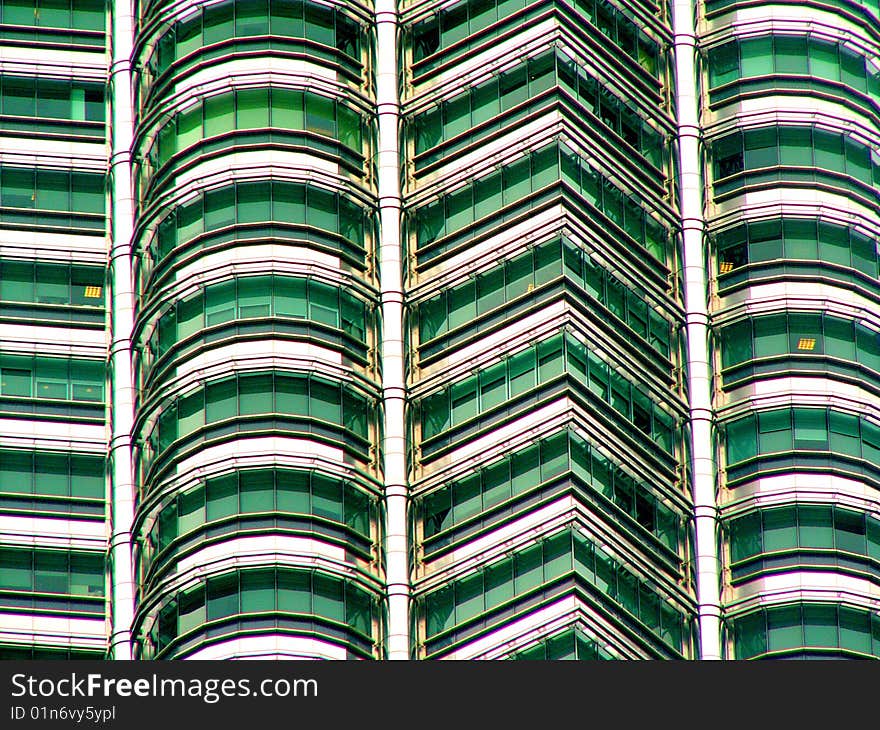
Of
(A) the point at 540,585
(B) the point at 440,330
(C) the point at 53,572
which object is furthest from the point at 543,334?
(C) the point at 53,572

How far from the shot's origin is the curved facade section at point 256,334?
12669 cm

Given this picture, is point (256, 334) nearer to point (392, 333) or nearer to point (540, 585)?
point (392, 333)

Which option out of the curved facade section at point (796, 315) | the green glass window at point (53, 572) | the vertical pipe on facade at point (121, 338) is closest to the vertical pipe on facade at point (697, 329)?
the curved facade section at point (796, 315)

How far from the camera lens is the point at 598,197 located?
134000 millimetres

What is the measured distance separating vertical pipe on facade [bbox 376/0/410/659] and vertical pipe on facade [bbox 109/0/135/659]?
10058 mm

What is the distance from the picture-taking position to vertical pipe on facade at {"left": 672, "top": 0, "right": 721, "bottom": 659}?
130 meters

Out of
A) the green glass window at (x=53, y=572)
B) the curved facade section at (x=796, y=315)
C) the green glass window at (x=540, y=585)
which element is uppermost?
the curved facade section at (x=796, y=315)

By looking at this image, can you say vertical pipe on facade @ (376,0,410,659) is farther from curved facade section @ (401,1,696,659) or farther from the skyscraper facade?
curved facade section @ (401,1,696,659)

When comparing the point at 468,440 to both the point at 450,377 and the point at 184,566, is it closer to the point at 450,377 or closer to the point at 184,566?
the point at 450,377

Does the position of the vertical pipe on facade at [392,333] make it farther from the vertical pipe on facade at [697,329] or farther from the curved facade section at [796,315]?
the curved facade section at [796,315]

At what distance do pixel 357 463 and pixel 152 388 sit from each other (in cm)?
839

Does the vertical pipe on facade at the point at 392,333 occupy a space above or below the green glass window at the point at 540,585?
above

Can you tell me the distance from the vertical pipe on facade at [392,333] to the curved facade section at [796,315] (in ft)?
39.3

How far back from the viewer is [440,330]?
134m
